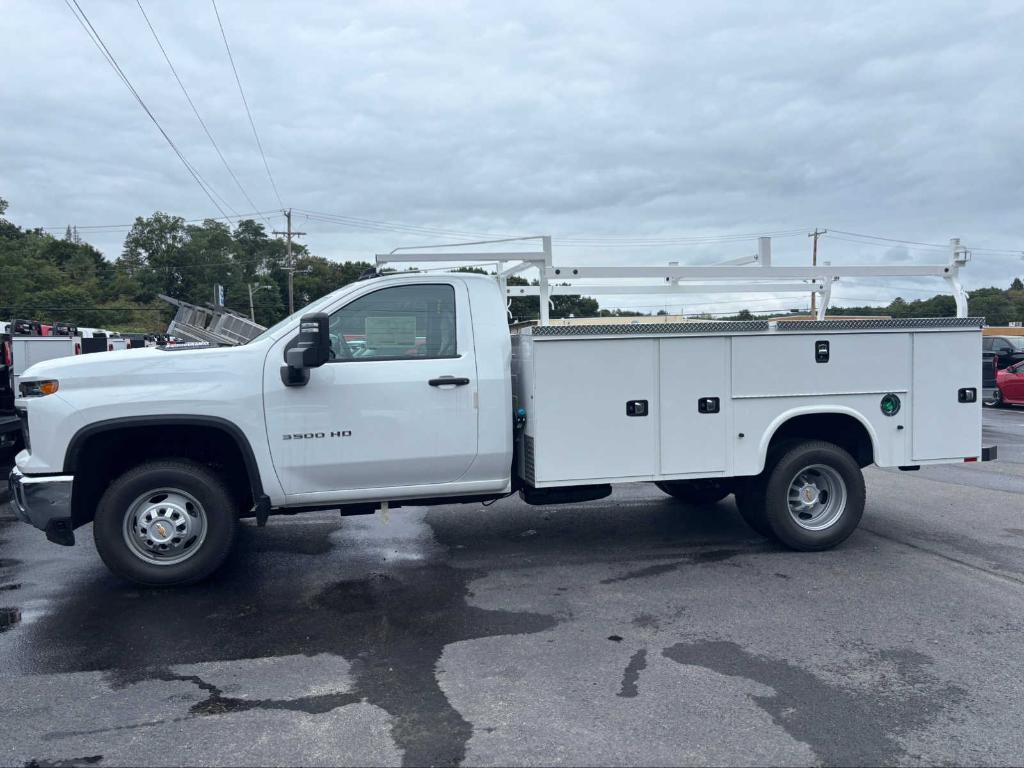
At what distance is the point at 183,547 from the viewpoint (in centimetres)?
575

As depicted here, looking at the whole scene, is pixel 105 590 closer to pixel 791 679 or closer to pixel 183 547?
pixel 183 547

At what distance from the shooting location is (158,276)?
2889 inches

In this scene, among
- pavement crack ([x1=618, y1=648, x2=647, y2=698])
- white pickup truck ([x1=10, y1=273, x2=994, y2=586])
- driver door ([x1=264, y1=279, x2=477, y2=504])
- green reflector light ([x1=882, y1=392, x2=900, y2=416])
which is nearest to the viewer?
pavement crack ([x1=618, y1=648, x2=647, y2=698])

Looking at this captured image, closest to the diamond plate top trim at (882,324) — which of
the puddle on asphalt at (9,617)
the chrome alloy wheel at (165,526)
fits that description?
the chrome alloy wheel at (165,526)

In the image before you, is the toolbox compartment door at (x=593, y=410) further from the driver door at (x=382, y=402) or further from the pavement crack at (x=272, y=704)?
the pavement crack at (x=272, y=704)

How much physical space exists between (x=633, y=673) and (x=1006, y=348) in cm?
2457

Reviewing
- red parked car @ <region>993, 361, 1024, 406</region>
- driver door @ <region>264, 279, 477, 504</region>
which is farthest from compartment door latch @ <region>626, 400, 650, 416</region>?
red parked car @ <region>993, 361, 1024, 406</region>

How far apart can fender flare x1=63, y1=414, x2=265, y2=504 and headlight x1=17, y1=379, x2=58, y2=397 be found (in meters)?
0.35

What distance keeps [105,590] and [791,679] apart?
458 centimetres

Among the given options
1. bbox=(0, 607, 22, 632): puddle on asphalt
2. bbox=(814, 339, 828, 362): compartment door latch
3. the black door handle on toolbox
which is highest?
bbox=(814, 339, 828, 362): compartment door latch

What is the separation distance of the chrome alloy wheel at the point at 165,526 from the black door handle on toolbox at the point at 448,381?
5.89 ft

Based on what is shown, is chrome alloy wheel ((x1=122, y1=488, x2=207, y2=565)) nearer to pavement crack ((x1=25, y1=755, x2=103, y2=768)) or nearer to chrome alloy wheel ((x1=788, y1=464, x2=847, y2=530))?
pavement crack ((x1=25, y1=755, x2=103, y2=768))

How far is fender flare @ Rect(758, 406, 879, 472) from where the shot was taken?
21.5ft

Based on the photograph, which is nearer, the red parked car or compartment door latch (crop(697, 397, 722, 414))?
compartment door latch (crop(697, 397, 722, 414))
